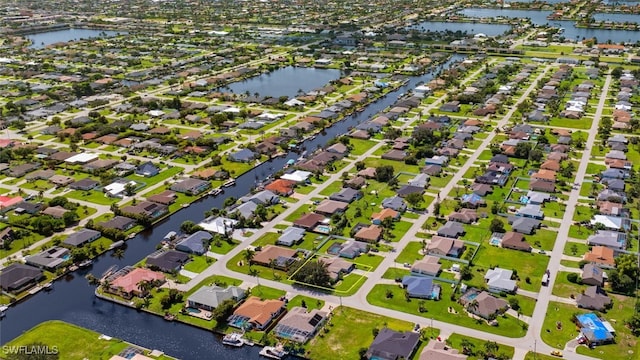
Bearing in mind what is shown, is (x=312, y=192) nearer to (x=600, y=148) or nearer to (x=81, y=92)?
(x=600, y=148)

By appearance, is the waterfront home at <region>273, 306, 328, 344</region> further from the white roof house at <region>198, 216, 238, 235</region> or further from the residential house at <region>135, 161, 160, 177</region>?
the residential house at <region>135, 161, 160, 177</region>

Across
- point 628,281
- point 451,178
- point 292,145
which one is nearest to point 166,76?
point 292,145

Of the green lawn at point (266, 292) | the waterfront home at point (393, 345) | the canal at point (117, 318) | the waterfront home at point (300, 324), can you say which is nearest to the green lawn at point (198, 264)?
the canal at point (117, 318)

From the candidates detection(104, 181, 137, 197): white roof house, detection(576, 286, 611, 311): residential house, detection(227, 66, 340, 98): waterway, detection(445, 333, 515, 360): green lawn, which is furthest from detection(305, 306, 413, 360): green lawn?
detection(227, 66, 340, 98): waterway

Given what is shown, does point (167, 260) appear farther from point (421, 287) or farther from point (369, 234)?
Answer: point (421, 287)

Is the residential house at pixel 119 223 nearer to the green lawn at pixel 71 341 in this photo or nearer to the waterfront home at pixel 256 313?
the green lawn at pixel 71 341

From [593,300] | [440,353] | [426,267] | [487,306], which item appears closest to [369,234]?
[426,267]
